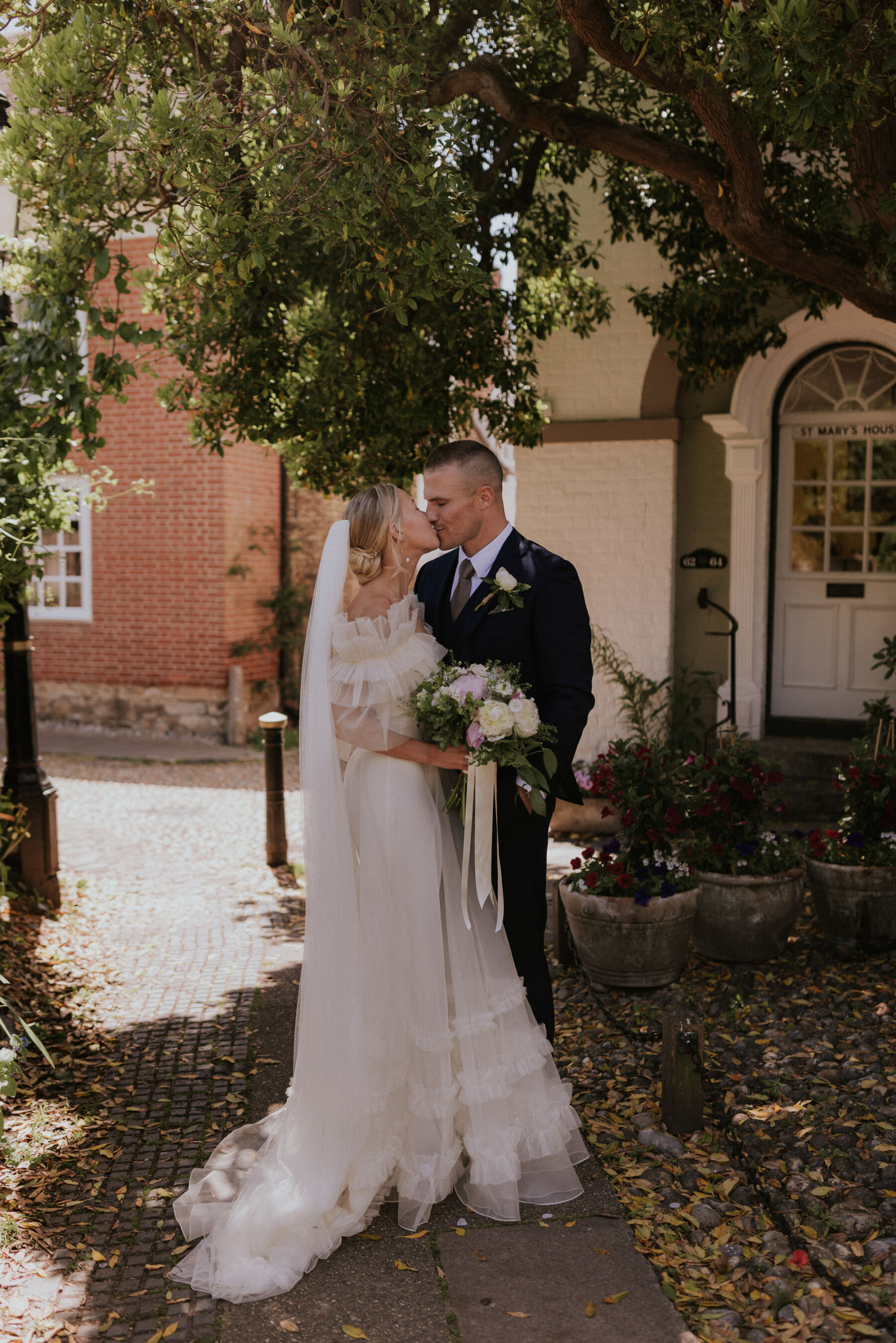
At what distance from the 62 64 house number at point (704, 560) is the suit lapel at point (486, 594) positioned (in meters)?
5.24

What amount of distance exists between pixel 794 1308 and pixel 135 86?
5393 millimetres

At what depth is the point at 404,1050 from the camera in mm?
3350

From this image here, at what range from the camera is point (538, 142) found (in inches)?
275

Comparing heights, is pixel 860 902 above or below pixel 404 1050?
below

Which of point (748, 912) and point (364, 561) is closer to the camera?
point (364, 561)

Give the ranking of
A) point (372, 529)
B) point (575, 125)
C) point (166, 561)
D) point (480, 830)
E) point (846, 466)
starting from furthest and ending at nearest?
point (166, 561) < point (846, 466) < point (575, 125) < point (480, 830) < point (372, 529)

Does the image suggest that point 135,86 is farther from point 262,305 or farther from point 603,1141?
point 603,1141

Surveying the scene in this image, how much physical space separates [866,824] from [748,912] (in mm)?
787

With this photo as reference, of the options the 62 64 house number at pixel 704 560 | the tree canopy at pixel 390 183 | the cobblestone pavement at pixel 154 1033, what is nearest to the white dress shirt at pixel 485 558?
the tree canopy at pixel 390 183

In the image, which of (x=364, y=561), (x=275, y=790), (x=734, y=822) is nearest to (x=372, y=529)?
(x=364, y=561)

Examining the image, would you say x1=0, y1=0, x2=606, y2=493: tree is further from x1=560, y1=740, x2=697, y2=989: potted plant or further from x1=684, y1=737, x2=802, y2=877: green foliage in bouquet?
x1=684, y1=737, x2=802, y2=877: green foliage in bouquet

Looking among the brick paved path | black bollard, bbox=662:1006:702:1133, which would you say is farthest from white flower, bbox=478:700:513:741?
the brick paved path

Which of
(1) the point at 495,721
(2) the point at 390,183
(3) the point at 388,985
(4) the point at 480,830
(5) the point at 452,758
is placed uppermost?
(2) the point at 390,183

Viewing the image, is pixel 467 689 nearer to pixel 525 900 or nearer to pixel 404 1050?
pixel 525 900
